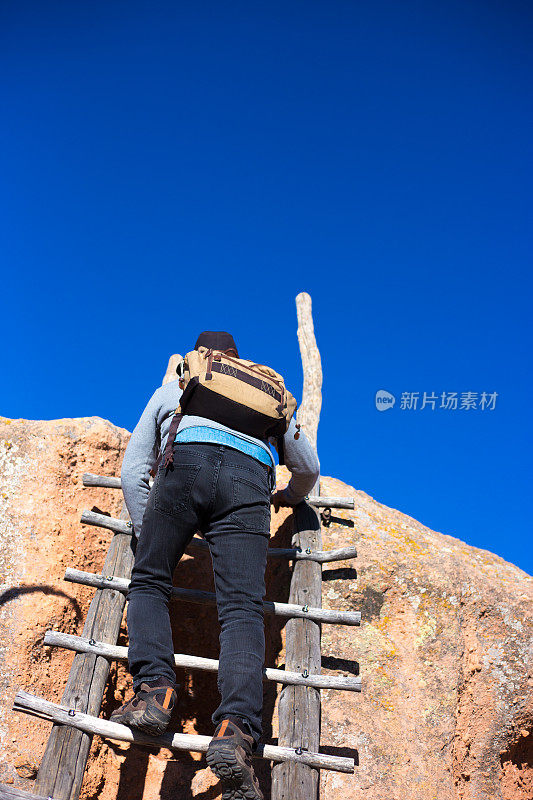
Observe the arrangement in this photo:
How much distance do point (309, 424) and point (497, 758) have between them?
4.38m

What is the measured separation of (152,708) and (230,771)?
44 centimetres

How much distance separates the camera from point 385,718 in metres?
4.02

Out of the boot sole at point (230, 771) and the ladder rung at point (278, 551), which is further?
the ladder rung at point (278, 551)

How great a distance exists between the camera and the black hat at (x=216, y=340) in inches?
136

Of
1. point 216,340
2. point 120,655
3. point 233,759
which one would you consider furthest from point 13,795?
point 216,340

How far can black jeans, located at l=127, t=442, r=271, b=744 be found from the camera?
268cm

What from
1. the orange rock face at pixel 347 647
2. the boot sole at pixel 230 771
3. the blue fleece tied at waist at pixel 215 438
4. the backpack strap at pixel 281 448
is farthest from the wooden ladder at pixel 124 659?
the blue fleece tied at waist at pixel 215 438

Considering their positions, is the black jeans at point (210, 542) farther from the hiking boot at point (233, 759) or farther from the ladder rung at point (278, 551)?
the ladder rung at point (278, 551)

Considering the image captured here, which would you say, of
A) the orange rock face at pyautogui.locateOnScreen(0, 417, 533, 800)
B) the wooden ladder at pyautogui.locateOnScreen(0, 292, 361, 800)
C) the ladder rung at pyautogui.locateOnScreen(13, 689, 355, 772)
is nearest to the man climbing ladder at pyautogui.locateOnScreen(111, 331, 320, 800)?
the ladder rung at pyautogui.locateOnScreen(13, 689, 355, 772)

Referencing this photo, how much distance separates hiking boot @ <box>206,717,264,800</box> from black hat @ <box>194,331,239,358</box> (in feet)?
6.55

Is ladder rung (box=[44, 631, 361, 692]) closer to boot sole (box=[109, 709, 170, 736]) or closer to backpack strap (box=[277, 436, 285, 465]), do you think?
boot sole (box=[109, 709, 170, 736])

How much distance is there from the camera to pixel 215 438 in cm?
300

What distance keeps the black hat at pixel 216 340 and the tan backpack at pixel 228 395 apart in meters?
0.19

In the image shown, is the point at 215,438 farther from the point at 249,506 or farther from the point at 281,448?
the point at 281,448
